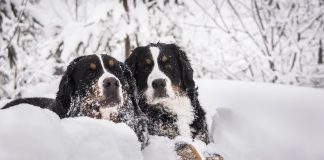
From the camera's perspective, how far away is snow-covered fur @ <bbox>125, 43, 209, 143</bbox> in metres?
4.10

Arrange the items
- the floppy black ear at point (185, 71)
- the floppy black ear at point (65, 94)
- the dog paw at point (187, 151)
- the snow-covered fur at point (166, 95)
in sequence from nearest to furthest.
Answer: the dog paw at point (187, 151) → the floppy black ear at point (65, 94) → the snow-covered fur at point (166, 95) → the floppy black ear at point (185, 71)

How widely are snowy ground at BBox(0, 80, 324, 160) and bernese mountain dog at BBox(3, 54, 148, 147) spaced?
2.73 feet

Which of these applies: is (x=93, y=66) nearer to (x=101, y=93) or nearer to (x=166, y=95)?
(x=101, y=93)

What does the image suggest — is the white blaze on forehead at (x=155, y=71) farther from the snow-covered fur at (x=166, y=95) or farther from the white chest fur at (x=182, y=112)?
the white chest fur at (x=182, y=112)

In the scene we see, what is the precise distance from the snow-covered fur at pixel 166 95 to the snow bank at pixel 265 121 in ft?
1.18

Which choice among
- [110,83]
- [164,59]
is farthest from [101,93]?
[164,59]

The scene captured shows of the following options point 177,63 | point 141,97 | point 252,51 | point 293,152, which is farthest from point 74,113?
point 252,51

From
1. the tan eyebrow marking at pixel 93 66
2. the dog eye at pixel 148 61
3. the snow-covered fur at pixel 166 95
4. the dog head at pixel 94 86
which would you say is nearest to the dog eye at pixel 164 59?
the snow-covered fur at pixel 166 95

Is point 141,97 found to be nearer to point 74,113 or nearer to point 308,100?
point 74,113

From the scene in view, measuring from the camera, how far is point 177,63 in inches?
176

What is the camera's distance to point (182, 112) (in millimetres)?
4258

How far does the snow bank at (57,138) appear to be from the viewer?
3.59 feet

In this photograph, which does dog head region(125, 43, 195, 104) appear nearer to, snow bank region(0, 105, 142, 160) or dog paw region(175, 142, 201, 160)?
dog paw region(175, 142, 201, 160)

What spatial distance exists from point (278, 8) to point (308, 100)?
375cm
